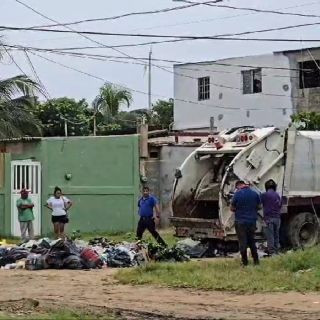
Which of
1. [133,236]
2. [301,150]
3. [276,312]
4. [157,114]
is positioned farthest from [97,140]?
[157,114]

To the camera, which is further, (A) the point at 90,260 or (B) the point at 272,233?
(B) the point at 272,233

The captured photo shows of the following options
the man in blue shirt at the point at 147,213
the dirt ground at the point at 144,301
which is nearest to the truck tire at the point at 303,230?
the man in blue shirt at the point at 147,213

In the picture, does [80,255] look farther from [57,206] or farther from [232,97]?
[232,97]

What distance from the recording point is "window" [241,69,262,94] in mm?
39750

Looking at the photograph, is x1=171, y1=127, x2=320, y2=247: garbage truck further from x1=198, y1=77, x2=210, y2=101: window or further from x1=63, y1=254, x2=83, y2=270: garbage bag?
x1=198, y1=77, x2=210, y2=101: window

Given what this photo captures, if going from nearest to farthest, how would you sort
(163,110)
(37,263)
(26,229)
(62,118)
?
(37,263)
(26,229)
(62,118)
(163,110)

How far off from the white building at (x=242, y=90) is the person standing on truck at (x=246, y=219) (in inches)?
889

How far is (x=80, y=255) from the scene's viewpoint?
1552 centimetres

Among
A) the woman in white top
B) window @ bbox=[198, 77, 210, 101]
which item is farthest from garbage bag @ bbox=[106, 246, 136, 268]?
window @ bbox=[198, 77, 210, 101]

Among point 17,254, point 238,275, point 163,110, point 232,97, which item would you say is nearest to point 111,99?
point 232,97

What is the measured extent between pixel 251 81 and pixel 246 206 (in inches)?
1026

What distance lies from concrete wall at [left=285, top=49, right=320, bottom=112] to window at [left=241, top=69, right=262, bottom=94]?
1850mm

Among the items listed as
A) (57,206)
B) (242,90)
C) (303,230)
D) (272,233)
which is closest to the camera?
(272,233)

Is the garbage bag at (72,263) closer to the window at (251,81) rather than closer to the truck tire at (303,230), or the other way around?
the truck tire at (303,230)
